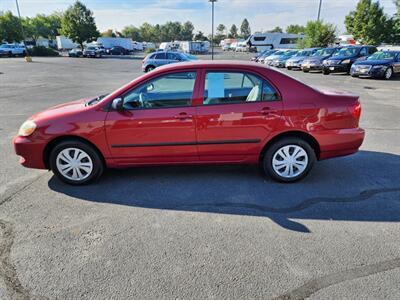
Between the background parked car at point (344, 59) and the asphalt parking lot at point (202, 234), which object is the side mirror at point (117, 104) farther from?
the background parked car at point (344, 59)

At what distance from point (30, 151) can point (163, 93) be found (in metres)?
1.94

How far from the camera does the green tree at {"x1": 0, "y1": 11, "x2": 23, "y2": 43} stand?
55.7 meters

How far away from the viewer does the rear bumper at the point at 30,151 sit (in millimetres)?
3869

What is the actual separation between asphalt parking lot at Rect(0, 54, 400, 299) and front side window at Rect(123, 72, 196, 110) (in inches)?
43.7

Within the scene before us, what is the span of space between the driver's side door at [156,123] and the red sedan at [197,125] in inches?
0.5

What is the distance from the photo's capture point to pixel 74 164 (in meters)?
3.98

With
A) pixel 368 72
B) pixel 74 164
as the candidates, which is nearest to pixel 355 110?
pixel 74 164

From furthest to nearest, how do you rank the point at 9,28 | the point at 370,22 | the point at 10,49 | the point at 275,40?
the point at 275,40, the point at 9,28, the point at 10,49, the point at 370,22

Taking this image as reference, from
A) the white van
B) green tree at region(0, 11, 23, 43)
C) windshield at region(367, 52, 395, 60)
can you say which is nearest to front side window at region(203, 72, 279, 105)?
windshield at region(367, 52, 395, 60)

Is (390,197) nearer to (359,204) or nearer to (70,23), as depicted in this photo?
(359,204)

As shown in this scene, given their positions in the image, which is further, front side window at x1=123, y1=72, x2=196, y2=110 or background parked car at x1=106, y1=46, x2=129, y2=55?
background parked car at x1=106, y1=46, x2=129, y2=55

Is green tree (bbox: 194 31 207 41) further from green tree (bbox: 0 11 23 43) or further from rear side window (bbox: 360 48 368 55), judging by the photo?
rear side window (bbox: 360 48 368 55)

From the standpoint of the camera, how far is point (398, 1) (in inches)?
814

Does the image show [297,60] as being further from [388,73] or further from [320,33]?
[320,33]
